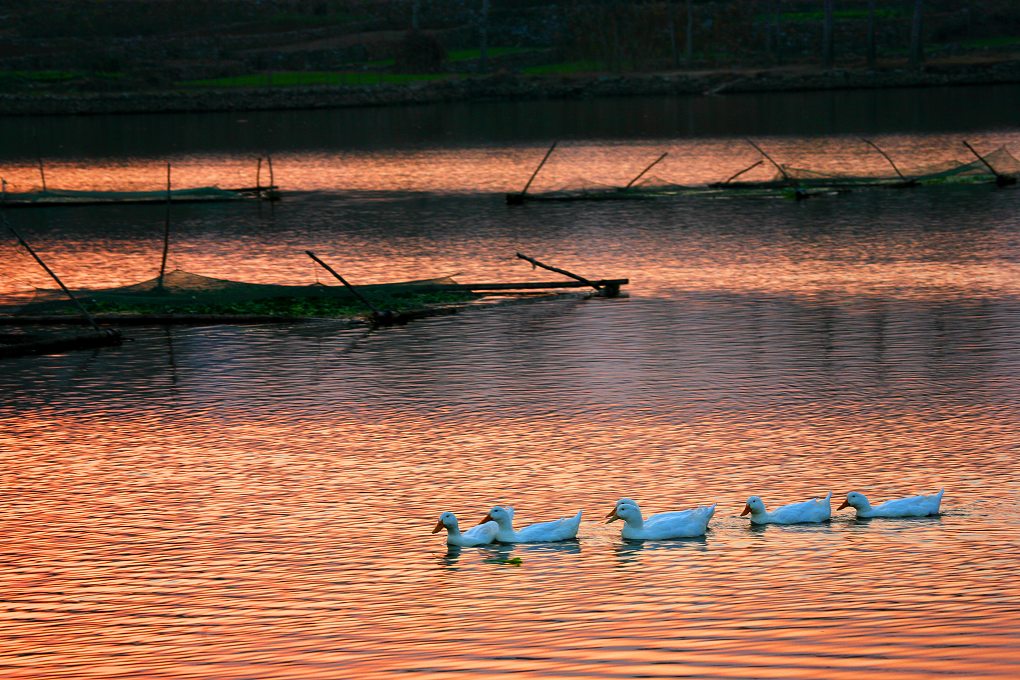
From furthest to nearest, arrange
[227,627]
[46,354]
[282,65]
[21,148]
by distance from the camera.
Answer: [282,65] < [21,148] < [46,354] < [227,627]

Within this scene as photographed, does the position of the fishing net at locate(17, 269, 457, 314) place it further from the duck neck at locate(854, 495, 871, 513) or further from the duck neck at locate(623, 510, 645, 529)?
the duck neck at locate(854, 495, 871, 513)

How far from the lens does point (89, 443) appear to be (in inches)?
1136

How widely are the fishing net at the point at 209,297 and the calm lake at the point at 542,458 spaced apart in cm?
129

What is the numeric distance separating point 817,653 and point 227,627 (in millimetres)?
7034

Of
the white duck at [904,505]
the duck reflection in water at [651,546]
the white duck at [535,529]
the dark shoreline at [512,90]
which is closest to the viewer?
the duck reflection in water at [651,546]

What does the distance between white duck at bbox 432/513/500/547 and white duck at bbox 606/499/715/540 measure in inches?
66.1

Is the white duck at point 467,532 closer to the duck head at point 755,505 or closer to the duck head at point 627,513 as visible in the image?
the duck head at point 627,513

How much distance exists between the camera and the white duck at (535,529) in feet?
70.0

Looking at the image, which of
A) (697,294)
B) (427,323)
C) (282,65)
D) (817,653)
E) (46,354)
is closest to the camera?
(817,653)

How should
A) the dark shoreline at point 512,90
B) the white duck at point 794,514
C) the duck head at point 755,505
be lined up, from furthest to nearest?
the dark shoreline at point 512,90 → the white duck at point 794,514 → the duck head at point 755,505

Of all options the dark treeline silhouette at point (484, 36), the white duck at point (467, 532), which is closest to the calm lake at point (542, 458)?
the white duck at point (467, 532)

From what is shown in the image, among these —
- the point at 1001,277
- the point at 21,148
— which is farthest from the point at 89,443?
the point at 21,148

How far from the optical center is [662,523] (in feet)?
70.3

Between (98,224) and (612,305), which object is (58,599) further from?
(98,224)
